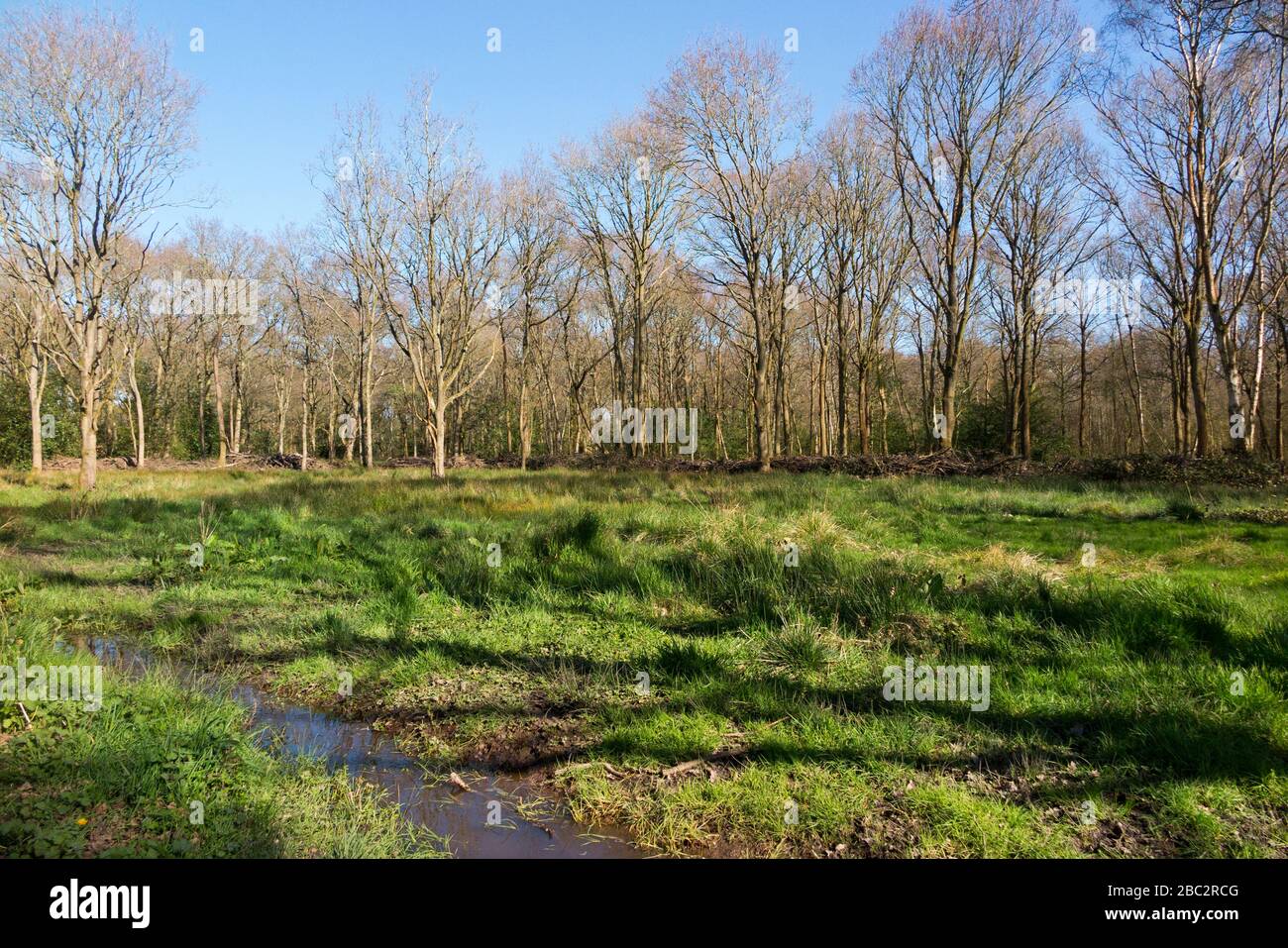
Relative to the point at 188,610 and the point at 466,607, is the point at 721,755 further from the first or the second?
the point at 188,610

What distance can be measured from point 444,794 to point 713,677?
211 centimetres

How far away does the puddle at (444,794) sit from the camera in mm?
3543

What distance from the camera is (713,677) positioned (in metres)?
5.18

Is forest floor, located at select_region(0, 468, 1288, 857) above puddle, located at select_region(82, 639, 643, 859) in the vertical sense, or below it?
above

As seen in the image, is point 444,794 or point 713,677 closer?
point 444,794

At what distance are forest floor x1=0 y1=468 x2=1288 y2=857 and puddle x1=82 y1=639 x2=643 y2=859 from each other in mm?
147

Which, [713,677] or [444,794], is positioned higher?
[713,677]

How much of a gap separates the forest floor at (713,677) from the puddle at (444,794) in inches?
5.8

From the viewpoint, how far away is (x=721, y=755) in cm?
420

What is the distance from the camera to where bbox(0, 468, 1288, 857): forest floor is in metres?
3.45

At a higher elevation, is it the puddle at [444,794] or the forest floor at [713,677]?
the forest floor at [713,677]

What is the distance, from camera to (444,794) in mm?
4062
